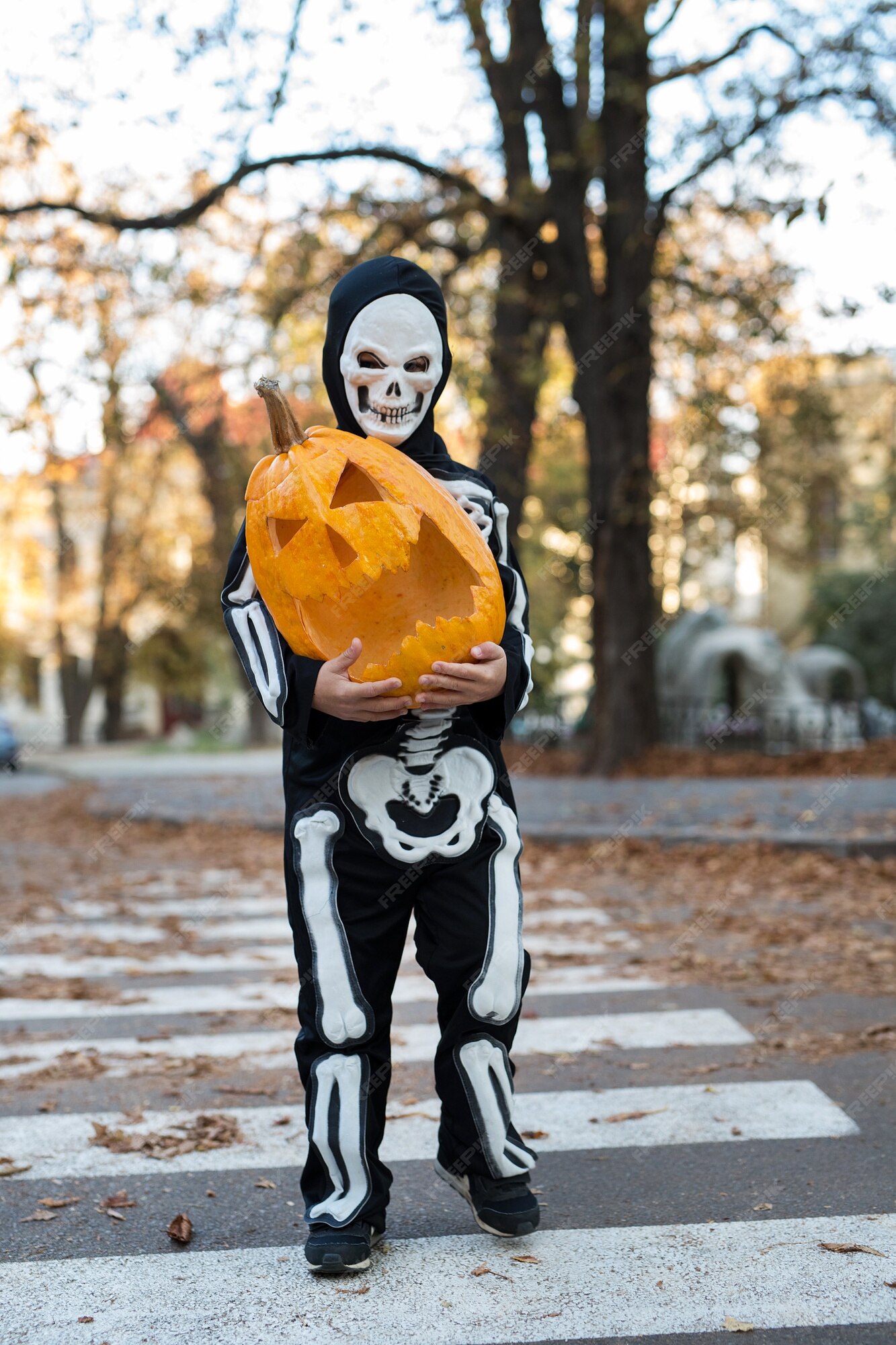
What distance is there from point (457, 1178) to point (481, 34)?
501 inches

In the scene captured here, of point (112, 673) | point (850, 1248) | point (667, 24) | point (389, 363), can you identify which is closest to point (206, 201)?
point (667, 24)

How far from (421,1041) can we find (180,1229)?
2.15 m

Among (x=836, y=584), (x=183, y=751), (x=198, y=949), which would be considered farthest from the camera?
(x=836, y=584)

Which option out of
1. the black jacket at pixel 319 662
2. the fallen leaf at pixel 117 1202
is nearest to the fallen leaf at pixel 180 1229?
the fallen leaf at pixel 117 1202

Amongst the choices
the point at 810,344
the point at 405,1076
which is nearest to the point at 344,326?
the point at 405,1076

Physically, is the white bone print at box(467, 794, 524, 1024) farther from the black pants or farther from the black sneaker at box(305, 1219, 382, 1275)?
the black sneaker at box(305, 1219, 382, 1275)

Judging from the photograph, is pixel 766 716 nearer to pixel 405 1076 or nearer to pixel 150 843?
pixel 150 843

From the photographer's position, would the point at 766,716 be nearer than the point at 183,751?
Yes

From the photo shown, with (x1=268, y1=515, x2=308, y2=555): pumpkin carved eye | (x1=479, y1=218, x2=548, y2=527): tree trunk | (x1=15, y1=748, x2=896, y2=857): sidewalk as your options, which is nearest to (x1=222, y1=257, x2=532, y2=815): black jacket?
(x1=268, y1=515, x2=308, y2=555): pumpkin carved eye

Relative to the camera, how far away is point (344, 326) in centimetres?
356

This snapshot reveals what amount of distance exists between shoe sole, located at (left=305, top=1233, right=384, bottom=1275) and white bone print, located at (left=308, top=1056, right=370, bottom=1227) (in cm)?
10

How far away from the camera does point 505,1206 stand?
137 inches

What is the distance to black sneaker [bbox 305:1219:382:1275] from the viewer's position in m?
3.30

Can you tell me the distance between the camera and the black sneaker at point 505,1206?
3.47 metres
